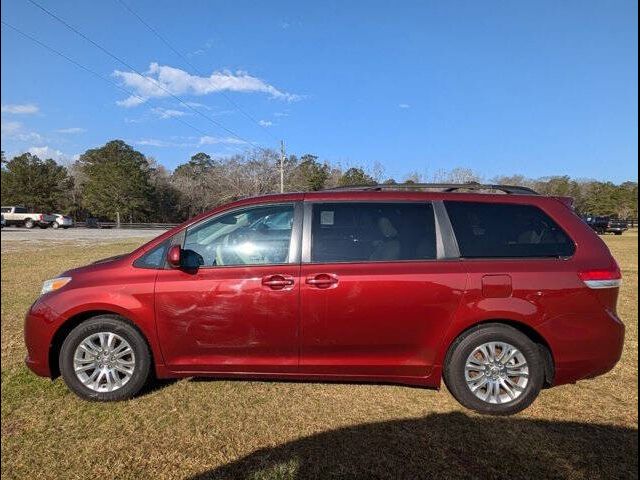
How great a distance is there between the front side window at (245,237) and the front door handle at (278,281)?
0.15 m

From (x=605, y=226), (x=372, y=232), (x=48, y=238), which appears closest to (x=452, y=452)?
(x=372, y=232)

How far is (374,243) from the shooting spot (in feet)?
12.0

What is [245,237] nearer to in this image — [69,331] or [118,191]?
[69,331]

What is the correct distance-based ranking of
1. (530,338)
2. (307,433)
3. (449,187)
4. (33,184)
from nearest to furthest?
(307,433) < (530,338) < (449,187) < (33,184)

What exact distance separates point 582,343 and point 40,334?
452cm

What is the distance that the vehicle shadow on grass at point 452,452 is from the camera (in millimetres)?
2748

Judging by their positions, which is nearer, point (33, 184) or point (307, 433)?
point (307, 433)

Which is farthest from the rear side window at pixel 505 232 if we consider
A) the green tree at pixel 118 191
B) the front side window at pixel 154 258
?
the green tree at pixel 118 191

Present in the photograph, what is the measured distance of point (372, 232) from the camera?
3.69 metres

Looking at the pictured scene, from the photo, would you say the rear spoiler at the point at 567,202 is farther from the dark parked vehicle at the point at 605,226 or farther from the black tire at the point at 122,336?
the dark parked vehicle at the point at 605,226

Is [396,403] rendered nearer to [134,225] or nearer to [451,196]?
[451,196]

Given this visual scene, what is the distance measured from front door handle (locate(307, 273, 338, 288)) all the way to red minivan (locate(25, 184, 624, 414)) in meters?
0.01

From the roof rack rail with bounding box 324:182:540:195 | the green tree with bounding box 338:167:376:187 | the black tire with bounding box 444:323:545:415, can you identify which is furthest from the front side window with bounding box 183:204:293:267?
the green tree with bounding box 338:167:376:187

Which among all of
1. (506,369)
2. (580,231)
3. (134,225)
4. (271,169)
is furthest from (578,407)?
(134,225)
